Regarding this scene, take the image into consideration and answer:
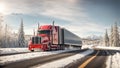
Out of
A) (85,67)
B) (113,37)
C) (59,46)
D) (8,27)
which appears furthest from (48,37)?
(113,37)

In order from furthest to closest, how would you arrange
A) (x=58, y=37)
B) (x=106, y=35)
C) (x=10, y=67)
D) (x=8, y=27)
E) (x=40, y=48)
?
(x=106, y=35), (x=8, y=27), (x=58, y=37), (x=40, y=48), (x=10, y=67)

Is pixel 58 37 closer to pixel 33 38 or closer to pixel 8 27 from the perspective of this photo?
pixel 33 38

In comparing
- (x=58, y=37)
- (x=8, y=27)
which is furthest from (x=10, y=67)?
(x=8, y=27)

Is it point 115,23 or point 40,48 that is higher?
point 115,23

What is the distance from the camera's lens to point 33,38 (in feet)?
128

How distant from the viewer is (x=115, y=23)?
125 meters

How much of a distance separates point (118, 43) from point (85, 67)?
11488 cm

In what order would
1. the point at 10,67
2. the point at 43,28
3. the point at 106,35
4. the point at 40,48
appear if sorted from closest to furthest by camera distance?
1. the point at 10,67
2. the point at 40,48
3. the point at 43,28
4. the point at 106,35

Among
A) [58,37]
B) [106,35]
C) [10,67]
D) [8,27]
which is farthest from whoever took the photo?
[106,35]

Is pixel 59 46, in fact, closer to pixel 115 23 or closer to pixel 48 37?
pixel 48 37

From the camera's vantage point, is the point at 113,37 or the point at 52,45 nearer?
the point at 52,45

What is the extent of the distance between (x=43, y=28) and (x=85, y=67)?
25673mm

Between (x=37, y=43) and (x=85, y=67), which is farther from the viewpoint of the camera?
(x=37, y=43)

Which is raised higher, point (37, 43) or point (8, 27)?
point (8, 27)
